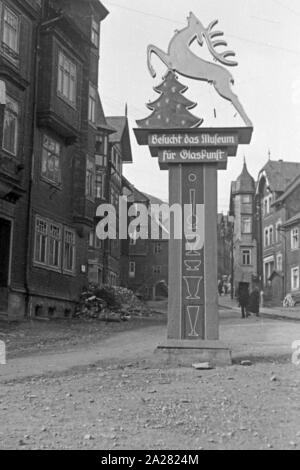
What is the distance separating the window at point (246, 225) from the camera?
7912 cm

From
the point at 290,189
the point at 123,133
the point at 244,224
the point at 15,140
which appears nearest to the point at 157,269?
the point at 244,224

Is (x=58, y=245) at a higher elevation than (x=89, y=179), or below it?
below

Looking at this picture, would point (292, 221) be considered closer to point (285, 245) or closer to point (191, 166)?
point (285, 245)

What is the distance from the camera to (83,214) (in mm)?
27141

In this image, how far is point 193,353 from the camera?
12.5 meters

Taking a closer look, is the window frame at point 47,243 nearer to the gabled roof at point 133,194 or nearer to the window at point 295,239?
the gabled roof at point 133,194

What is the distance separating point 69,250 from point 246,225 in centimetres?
5453

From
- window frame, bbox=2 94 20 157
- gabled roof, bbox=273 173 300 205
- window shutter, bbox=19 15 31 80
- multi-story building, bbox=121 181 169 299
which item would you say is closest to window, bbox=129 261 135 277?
multi-story building, bbox=121 181 169 299

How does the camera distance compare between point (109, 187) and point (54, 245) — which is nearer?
point (54, 245)

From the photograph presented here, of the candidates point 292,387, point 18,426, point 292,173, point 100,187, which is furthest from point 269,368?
point 292,173

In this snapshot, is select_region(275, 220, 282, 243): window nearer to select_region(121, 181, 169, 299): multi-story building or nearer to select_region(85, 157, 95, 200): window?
select_region(121, 181, 169, 299): multi-story building

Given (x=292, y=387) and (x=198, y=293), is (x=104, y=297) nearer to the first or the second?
(x=198, y=293)

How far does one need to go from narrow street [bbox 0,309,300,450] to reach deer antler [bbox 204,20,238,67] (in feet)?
19.1

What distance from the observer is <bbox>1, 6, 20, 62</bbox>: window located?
71.6 feet
